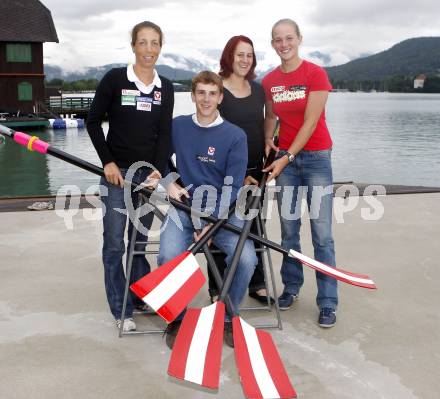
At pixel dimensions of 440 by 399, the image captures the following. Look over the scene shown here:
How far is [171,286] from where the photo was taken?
2.89 metres

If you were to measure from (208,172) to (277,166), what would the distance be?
49cm

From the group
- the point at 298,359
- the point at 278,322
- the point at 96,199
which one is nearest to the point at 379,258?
the point at 278,322

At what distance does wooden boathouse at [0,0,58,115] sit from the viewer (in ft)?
114

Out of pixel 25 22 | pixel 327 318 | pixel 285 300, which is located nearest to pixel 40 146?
pixel 285 300

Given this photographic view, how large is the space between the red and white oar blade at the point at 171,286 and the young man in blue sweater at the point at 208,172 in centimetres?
22

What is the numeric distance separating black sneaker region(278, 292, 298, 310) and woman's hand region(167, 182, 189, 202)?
1.15 metres

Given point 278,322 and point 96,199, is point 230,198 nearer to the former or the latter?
point 278,322

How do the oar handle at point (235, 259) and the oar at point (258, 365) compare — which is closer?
the oar at point (258, 365)

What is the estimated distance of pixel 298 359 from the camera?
3055 mm

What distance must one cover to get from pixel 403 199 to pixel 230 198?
4.78 metres

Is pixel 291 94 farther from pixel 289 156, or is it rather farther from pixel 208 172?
pixel 208 172

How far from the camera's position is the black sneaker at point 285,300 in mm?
3840

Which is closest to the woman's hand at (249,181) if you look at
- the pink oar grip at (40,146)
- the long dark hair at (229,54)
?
the long dark hair at (229,54)

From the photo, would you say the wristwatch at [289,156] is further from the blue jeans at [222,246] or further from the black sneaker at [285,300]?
the black sneaker at [285,300]
